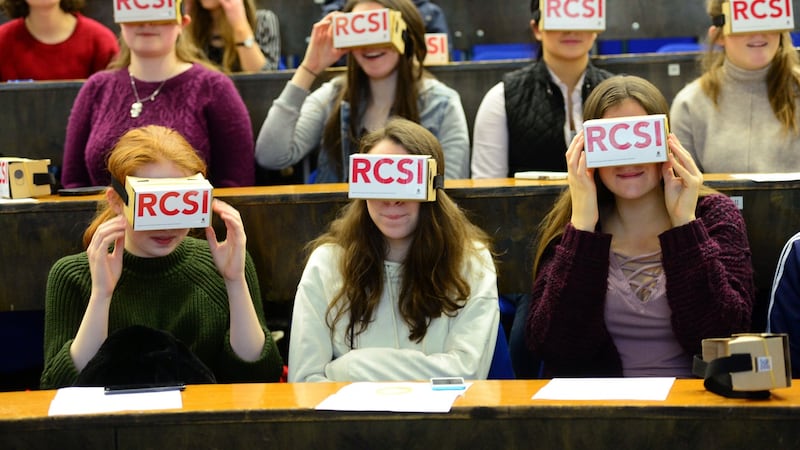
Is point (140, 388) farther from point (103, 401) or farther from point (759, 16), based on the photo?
point (759, 16)

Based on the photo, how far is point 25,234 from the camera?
2.49m

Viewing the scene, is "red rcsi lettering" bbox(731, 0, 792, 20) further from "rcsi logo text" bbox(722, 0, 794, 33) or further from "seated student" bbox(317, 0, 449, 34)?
"seated student" bbox(317, 0, 449, 34)

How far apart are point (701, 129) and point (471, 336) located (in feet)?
3.69

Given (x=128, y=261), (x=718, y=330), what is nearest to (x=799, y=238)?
(x=718, y=330)

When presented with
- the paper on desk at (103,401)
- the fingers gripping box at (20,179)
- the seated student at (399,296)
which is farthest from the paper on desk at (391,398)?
the fingers gripping box at (20,179)

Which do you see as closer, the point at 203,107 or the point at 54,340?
the point at 54,340

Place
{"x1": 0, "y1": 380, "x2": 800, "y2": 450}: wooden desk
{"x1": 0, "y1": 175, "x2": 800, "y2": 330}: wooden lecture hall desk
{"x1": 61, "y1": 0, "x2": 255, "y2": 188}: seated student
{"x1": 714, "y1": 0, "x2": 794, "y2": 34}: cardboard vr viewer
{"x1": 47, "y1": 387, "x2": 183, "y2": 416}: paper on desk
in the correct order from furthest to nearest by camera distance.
A: {"x1": 61, "y1": 0, "x2": 255, "y2": 188}: seated student
{"x1": 714, "y1": 0, "x2": 794, "y2": 34}: cardboard vr viewer
{"x1": 0, "y1": 175, "x2": 800, "y2": 330}: wooden lecture hall desk
{"x1": 47, "y1": 387, "x2": 183, "y2": 416}: paper on desk
{"x1": 0, "y1": 380, "x2": 800, "y2": 450}: wooden desk

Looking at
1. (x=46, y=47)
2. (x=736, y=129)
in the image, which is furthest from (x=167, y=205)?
(x=46, y=47)

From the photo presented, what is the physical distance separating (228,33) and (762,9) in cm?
167

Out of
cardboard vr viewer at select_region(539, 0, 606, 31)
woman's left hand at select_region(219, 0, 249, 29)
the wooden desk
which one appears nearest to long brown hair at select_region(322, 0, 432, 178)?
cardboard vr viewer at select_region(539, 0, 606, 31)

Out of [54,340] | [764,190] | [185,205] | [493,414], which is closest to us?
[493,414]

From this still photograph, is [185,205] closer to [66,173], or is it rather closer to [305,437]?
[305,437]

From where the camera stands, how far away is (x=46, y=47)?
3639 mm

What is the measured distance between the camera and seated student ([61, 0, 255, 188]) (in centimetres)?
290
